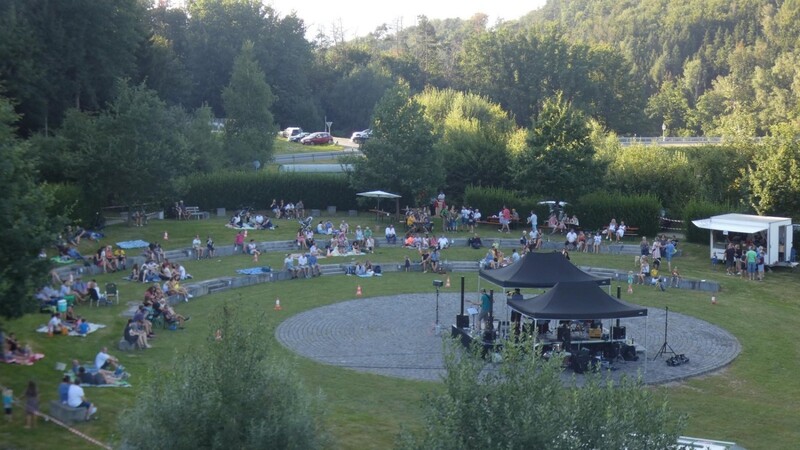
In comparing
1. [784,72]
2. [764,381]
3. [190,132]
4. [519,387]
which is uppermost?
[784,72]

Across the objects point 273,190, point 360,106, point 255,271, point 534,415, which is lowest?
point 255,271

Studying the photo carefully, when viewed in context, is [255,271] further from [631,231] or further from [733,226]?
[631,231]

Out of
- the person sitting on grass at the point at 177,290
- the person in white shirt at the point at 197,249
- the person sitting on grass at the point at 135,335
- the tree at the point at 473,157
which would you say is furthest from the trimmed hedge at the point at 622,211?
the person sitting on grass at the point at 135,335

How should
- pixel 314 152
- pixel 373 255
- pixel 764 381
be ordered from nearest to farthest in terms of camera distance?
pixel 764 381
pixel 373 255
pixel 314 152

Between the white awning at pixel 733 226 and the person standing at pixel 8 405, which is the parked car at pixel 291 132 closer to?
the white awning at pixel 733 226

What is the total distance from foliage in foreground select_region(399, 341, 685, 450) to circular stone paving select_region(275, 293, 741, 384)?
10574 mm

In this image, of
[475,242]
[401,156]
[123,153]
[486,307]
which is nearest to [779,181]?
[475,242]

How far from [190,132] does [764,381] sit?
43478mm

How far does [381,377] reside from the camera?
22797 millimetres

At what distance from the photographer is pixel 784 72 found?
11431 centimetres

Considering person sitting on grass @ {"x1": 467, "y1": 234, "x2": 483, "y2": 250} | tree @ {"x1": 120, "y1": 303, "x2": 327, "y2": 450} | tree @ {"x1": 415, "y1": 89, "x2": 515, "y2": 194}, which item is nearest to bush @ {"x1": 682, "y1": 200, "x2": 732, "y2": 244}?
person sitting on grass @ {"x1": 467, "y1": 234, "x2": 483, "y2": 250}

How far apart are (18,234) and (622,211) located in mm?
33689

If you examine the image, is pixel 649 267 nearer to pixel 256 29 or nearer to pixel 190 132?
pixel 190 132

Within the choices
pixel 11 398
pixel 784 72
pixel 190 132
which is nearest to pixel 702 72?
pixel 784 72
